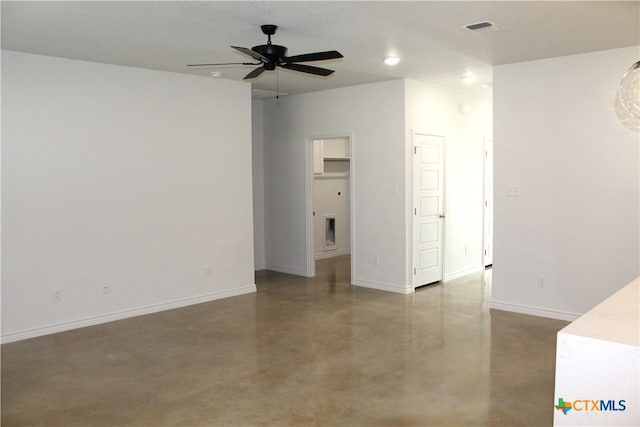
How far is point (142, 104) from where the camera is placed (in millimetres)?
5414

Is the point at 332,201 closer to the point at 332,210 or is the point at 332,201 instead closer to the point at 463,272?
the point at 332,210

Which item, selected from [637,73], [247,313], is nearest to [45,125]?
[247,313]

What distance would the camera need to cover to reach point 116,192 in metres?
5.25

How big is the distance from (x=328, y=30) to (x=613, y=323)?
2.90 meters

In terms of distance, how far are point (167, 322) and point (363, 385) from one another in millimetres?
2416

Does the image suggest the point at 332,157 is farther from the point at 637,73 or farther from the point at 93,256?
the point at 637,73

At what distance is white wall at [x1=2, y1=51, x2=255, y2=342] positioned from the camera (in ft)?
15.3

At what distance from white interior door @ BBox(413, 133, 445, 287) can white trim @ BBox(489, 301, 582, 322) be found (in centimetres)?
114

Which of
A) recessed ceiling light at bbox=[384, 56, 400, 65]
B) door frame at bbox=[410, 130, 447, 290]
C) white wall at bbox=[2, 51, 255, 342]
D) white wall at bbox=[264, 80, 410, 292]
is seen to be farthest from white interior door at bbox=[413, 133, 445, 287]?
white wall at bbox=[2, 51, 255, 342]

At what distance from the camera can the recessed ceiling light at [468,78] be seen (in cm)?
588

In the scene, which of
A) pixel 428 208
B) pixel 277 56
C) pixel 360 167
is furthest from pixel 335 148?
pixel 277 56

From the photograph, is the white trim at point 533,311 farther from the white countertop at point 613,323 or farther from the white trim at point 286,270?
the white countertop at point 613,323

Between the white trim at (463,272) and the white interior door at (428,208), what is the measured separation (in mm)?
152

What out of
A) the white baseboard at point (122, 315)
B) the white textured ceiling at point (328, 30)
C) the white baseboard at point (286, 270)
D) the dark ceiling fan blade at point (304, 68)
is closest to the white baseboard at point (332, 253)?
the white baseboard at point (286, 270)
